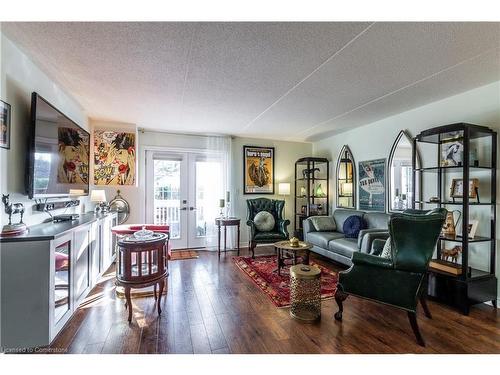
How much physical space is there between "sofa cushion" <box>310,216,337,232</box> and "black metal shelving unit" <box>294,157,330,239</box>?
1.92ft

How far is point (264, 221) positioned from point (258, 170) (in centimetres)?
132

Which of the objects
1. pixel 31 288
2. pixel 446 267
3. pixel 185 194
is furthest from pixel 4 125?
pixel 446 267

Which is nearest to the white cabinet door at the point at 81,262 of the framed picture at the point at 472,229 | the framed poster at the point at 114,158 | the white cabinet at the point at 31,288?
the white cabinet at the point at 31,288

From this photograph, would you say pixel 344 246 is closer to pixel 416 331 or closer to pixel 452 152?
pixel 416 331

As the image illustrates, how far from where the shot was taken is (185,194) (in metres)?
4.95

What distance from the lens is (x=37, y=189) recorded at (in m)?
2.21

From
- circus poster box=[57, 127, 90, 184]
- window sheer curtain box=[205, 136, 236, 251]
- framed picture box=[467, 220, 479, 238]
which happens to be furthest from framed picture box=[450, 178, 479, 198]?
circus poster box=[57, 127, 90, 184]

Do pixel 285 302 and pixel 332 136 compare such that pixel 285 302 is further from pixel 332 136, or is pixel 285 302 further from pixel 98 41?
pixel 332 136

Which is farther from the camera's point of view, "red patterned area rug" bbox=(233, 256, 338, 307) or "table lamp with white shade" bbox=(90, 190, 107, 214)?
"table lamp with white shade" bbox=(90, 190, 107, 214)

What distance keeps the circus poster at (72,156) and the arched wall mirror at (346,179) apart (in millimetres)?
Result: 4471

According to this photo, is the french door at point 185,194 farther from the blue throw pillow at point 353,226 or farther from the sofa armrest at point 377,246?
the sofa armrest at point 377,246

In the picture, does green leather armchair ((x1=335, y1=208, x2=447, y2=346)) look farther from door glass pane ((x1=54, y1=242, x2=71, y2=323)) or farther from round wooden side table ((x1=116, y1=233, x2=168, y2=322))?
door glass pane ((x1=54, y1=242, x2=71, y2=323))

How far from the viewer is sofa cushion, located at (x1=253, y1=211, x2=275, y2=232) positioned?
457cm
